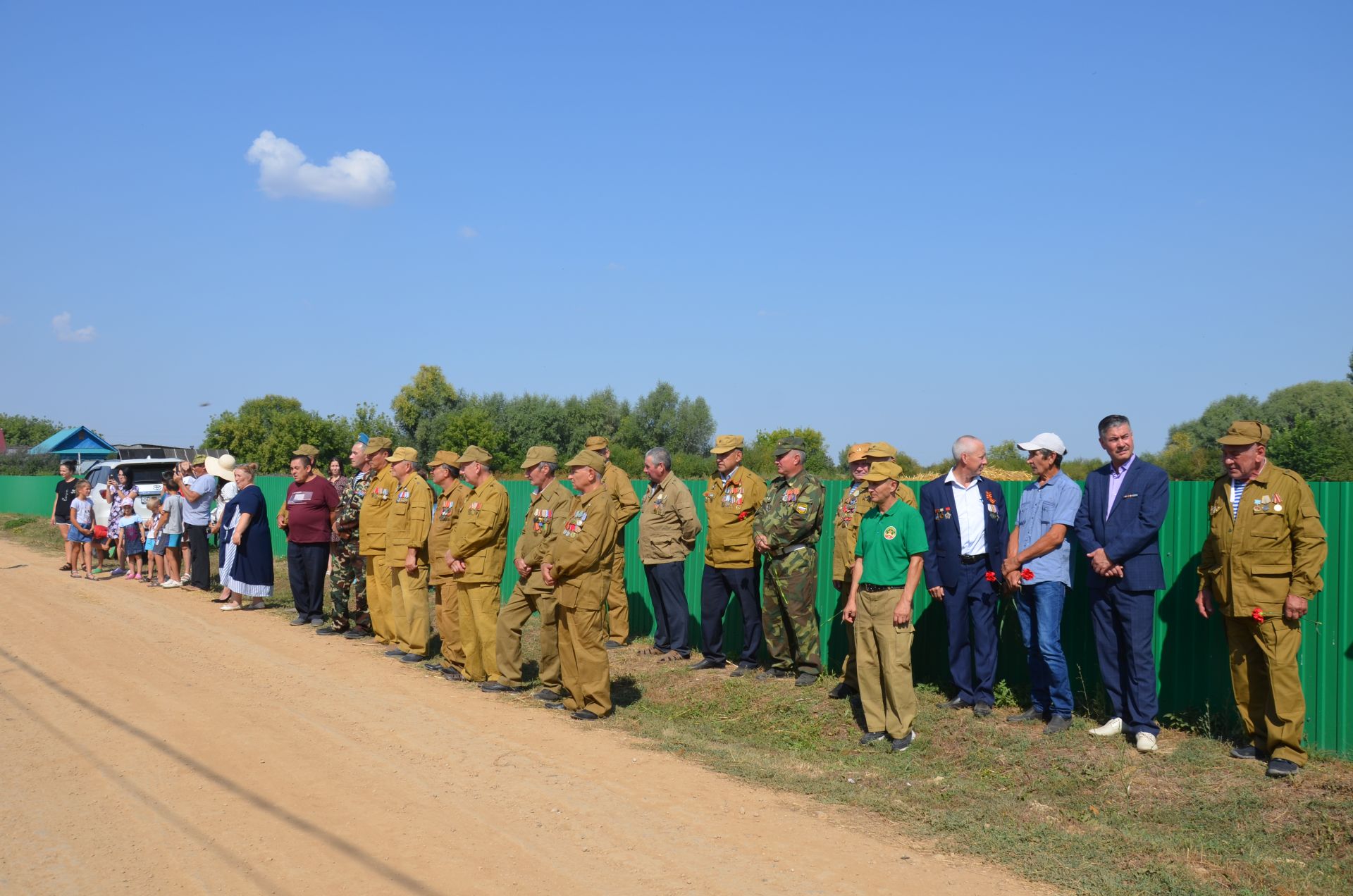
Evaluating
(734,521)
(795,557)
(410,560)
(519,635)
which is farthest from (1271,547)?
(410,560)

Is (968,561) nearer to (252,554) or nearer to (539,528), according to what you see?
(539,528)

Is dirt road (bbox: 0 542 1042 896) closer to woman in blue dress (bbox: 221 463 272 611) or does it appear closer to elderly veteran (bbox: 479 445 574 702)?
elderly veteran (bbox: 479 445 574 702)

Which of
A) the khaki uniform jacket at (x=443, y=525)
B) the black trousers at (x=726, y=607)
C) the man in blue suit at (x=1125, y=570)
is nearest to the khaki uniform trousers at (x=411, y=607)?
the khaki uniform jacket at (x=443, y=525)

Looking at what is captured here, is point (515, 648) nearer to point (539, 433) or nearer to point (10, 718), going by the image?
point (10, 718)

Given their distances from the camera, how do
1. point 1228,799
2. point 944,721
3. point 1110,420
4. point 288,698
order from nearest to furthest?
point 1228,799 < point 1110,420 < point 944,721 < point 288,698

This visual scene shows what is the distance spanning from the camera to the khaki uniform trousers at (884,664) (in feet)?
23.6

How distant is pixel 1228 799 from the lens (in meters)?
5.81

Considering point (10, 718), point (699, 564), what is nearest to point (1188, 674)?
point (699, 564)

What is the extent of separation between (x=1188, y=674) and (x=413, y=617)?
287 inches

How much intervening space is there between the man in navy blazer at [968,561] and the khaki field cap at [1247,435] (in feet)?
5.92

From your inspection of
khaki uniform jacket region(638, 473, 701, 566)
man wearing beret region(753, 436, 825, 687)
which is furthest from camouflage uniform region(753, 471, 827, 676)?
khaki uniform jacket region(638, 473, 701, 566)

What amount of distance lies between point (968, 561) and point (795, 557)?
5.56 ft

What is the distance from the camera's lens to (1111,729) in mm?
6891

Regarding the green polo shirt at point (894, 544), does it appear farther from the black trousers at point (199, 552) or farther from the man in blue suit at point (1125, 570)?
the black trousers at point (199, 552)
